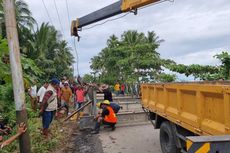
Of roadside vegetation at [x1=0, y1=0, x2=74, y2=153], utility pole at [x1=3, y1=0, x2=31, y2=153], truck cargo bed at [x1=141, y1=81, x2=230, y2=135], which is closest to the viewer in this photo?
truck cargo bed at [x1=141, y1=81, x2=230, y2=135]

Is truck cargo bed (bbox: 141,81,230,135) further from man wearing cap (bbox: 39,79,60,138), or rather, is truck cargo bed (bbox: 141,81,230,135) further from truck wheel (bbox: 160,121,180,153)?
man wearing cap (bbox: 39,79,60,138)

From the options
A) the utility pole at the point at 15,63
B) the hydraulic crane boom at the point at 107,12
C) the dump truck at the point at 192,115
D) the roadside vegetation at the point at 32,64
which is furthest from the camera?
the hydraulic crane boom at the point at 107,12

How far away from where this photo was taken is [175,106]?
272 inches

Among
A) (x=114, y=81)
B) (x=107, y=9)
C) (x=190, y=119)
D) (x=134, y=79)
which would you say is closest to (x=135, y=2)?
(x=107, y=9)

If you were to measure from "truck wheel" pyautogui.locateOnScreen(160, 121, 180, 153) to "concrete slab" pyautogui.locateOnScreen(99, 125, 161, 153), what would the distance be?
2.66ft

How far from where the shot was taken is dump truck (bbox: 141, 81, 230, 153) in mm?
3037

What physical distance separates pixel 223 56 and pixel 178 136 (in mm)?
7840

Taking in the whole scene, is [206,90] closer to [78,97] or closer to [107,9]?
[107,9]

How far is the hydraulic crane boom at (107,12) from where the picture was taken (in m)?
9.99

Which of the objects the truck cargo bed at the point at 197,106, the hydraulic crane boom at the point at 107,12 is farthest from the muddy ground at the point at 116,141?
the hydraulic crane boom at the point at 107,12

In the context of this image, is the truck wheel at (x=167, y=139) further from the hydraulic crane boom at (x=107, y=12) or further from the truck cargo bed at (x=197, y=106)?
the hydraulic crane boom at (x=107, y=12)

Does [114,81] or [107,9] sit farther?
[114,81]

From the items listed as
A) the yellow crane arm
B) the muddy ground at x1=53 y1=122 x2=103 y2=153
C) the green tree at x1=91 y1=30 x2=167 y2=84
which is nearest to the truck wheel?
the muddy ground at x1=53 y1=122 x2=103 y2=153

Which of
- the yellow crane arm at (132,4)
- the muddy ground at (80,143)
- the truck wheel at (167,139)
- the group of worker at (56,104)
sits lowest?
the muddy ground at (80,143)
